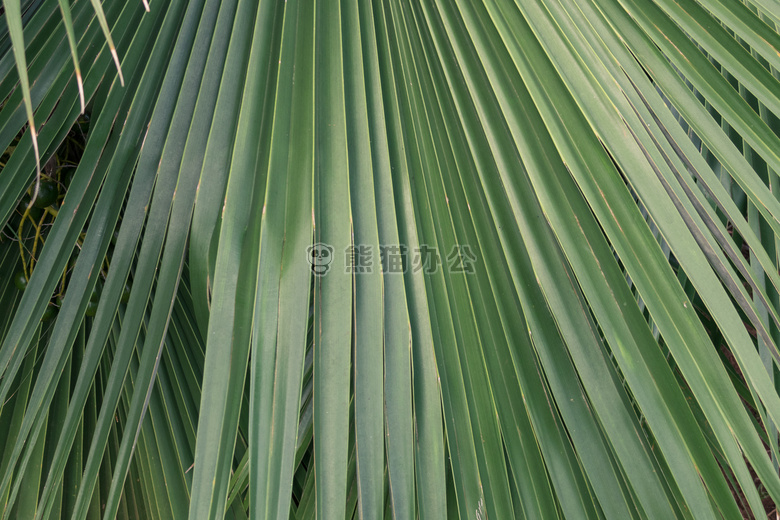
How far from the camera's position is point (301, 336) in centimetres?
41

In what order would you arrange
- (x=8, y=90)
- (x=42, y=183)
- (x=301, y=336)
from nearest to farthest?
(x=301, y=336), (x=8, y=90), (x=42, y=183)

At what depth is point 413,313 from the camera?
0.45 m

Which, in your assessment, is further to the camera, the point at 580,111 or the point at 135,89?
the point at 135,89

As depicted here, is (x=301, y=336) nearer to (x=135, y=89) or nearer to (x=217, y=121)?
(x=217, y=121)

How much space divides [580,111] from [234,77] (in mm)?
346

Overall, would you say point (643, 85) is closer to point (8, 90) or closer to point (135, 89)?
point (135, 89)

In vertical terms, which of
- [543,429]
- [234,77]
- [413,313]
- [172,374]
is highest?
[234,77]

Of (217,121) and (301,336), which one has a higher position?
(217,121)

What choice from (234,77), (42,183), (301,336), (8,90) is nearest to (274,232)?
(301,336)

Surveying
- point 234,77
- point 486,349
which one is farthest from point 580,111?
point 234,77

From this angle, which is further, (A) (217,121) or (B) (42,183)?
(B) (42,183)

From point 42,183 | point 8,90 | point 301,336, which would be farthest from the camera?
point 42,183

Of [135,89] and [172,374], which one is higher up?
[135,89]

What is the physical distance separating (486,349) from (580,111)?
23 centimetres
